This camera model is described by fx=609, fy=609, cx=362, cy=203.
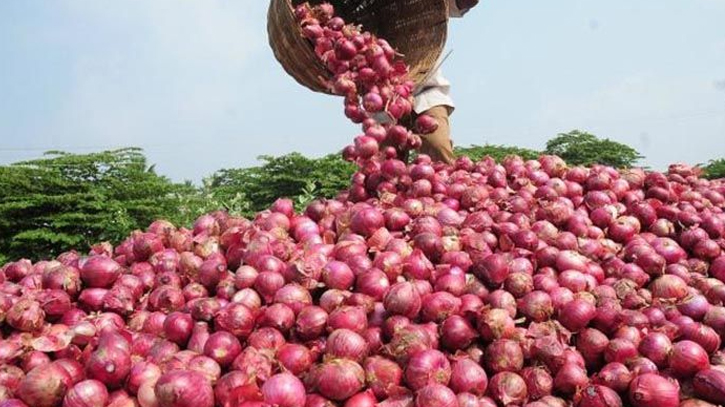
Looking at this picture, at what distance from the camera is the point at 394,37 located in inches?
162

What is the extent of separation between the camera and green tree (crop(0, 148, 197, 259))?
25.8 ft

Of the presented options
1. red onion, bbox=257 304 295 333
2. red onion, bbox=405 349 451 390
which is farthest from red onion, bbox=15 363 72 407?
red onion, bbox=405 349 451 390

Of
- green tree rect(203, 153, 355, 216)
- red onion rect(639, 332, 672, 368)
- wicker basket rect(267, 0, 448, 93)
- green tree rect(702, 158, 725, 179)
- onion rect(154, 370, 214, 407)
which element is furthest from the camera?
green tree rect(702, 158, 725, 179)

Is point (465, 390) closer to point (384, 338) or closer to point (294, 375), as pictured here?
point (384, 338)

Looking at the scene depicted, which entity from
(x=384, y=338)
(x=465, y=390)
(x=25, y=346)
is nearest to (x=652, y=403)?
(x=465, y=390)

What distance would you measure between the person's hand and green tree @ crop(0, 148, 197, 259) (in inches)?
207

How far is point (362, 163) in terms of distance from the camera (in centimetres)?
273

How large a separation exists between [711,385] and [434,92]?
141 inches

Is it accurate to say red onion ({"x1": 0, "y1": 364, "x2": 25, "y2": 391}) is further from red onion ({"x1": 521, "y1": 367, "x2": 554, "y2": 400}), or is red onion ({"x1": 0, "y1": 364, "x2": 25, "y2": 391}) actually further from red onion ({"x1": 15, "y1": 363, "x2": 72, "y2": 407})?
red onion ({"x1": 521, "y1": 367, "x2": 554, "y2": 400})

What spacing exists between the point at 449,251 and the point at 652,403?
2.45 feet

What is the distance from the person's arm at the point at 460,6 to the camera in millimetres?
4543

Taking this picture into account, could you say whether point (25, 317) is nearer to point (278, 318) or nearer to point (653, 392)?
point (278, 318)

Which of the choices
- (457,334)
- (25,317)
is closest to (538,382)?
(457,334)

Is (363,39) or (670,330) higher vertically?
(363,39)
